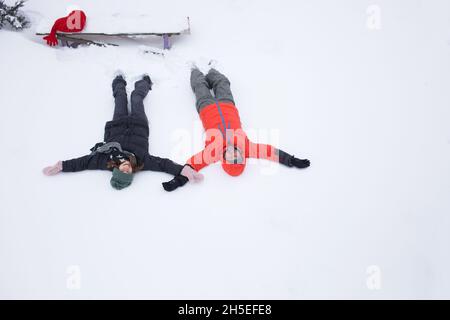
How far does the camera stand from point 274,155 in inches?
156

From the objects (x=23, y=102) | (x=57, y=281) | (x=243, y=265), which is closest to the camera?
(x=57, y=281)

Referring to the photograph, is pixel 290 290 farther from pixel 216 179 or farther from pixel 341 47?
pixel 341 47

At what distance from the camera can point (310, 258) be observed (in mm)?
3066

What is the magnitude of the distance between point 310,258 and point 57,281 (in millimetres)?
2046

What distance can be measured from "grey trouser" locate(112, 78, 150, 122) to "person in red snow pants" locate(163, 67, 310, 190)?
0.70 m

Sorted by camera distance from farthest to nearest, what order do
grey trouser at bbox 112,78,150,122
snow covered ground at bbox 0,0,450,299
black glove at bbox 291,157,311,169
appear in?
1. grey trouser at bbox 112,78,150,122
2. black glove at bbox 291,157,311,169
3. snow covered ground at bbox 0,0,450,299

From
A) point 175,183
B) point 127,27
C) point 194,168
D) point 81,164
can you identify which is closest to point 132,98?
point 81,164

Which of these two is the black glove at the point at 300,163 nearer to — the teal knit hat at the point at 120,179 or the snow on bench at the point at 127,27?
the teal knit hat at the point at 120,179

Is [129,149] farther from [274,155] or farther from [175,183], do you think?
[274,155]

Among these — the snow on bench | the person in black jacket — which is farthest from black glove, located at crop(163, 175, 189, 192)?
the snow on bench

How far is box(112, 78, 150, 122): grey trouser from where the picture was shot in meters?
4.30

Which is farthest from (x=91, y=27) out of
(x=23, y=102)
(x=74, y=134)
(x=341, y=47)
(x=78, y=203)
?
(x=341, y=47)

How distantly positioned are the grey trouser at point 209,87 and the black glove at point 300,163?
119cm

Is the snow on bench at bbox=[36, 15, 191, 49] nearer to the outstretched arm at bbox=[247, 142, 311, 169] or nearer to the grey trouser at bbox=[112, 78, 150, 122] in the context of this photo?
the grey trouser at bbox=[112, 78, 150, 122]
